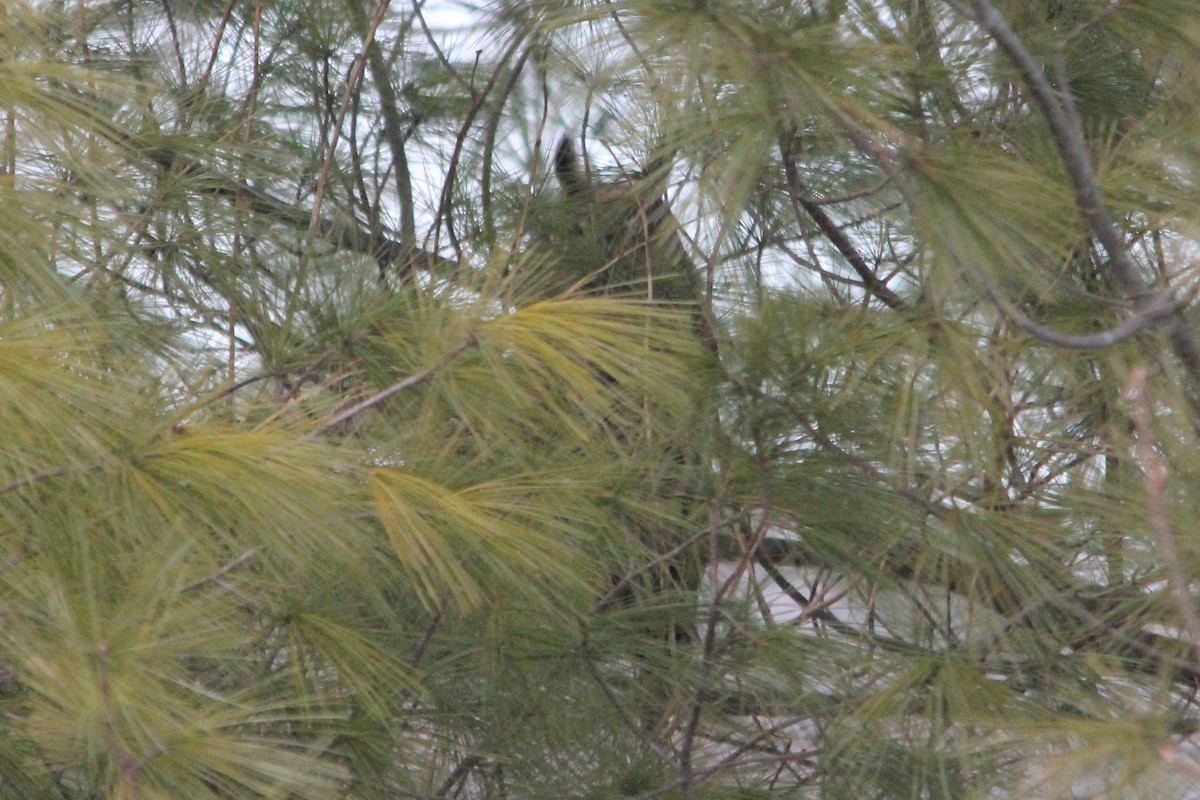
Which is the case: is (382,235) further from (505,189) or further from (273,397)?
(273,397)

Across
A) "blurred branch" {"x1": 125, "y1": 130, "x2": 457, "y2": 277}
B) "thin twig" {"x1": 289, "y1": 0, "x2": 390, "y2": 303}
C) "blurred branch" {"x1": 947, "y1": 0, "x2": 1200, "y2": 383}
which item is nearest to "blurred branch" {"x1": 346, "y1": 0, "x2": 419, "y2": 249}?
"blurred branch" {"x1": 125, "y1": 130, "x2": 457, "y2": 277}

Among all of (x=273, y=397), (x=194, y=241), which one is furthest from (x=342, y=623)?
(x=194, y=241)

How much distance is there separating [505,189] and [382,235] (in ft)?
0.46

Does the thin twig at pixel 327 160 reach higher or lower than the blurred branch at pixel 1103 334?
higher

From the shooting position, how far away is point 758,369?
91 cm

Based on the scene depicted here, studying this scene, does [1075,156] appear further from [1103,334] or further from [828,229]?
[828,229]

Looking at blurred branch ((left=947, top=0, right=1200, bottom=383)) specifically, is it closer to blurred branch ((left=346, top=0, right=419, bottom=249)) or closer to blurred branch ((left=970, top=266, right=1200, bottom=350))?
blurred branch ((left=970, top=266, right=1200, bottom=350))

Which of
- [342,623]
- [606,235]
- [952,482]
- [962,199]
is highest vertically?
[606,235]

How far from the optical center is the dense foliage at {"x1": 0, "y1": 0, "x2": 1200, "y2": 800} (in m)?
0.67

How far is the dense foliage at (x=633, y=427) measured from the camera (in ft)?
2.18

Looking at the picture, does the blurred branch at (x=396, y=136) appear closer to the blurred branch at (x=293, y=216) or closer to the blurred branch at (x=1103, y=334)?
the blurred branch at (x=293, y=216)

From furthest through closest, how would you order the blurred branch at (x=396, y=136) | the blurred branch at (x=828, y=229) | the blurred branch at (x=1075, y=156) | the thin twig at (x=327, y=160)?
1. the blurred branch at (x=396, y=136)
2. the thin twig at (x=327, y=160)
3. the blurred branch at (x=828, y=229)
4. the blurred branch at (x=1075, y=156)

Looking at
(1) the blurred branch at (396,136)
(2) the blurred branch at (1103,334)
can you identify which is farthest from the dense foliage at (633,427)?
(1) the blurred branch at (396,136)

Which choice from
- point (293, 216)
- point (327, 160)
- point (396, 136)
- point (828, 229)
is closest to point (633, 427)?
point (828, 229)
